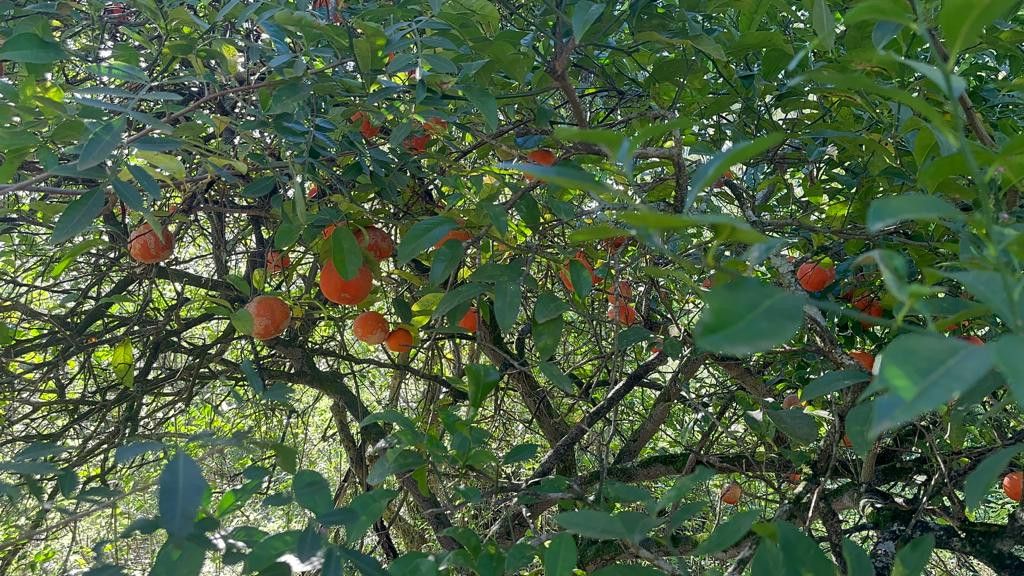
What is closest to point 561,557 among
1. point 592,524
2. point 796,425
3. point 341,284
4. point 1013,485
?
point 592,524

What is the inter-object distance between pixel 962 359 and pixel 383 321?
4.33 feet

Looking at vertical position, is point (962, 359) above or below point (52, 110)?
below

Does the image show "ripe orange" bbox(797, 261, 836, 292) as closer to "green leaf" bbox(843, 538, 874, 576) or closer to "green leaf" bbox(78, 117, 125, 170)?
"green leaf" bbox(843, 538, 874, 576)

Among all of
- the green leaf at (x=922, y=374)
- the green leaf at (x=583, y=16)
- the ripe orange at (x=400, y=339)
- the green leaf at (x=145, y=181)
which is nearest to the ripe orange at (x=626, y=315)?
the ripe orange at (x=400, y=339)

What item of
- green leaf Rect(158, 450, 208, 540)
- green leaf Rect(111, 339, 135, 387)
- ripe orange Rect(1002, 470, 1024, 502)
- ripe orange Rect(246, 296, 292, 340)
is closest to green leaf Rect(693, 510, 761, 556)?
green leaf Rect(158, 450, 208, 540)

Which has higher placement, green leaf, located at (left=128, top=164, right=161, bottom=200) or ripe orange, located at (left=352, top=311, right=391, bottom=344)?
green leaf, located at (left=128, top=164, right=161, bottom=200)

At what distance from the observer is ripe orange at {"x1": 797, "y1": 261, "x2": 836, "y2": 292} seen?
63.3 inches

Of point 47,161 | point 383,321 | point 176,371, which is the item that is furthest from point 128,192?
point 176,371

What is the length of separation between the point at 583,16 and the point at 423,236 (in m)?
0.31

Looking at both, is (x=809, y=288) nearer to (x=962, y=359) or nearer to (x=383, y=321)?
(x=383, y=321)

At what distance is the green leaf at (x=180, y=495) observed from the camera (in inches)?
24.6

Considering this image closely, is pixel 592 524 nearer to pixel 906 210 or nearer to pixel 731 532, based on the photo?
pixel 731 532

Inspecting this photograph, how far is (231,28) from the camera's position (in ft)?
5.13

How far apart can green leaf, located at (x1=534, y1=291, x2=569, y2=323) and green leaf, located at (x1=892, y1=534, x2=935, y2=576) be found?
20.6 inches
